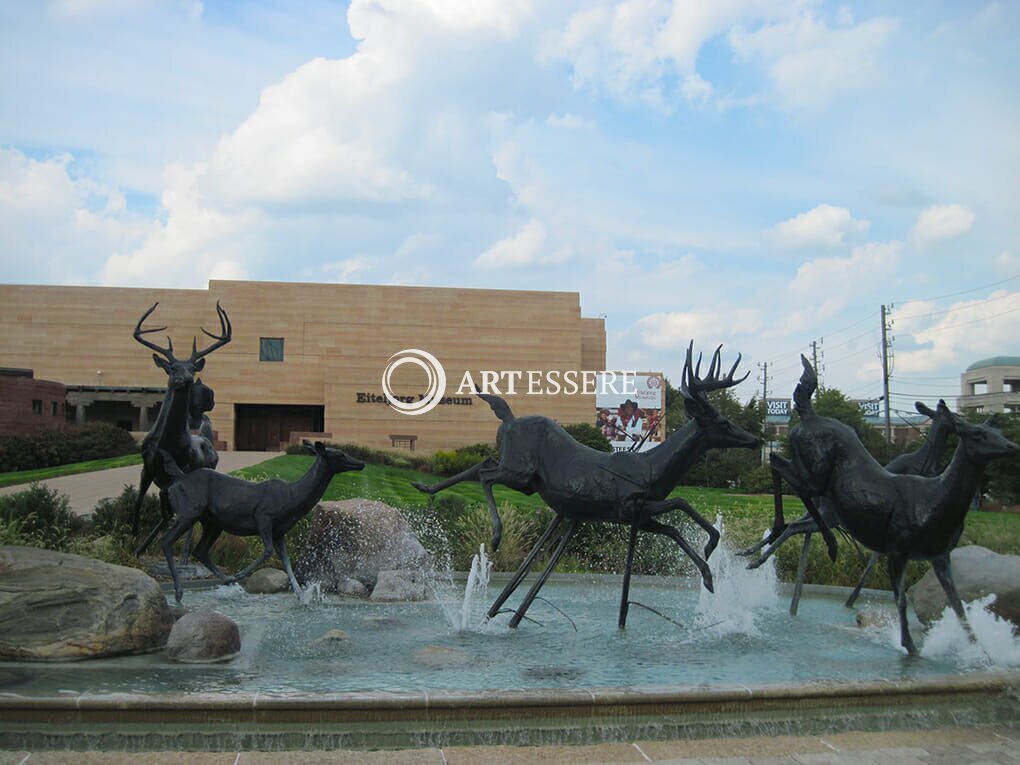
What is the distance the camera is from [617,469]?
26.8 ft

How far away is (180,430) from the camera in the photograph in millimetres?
10273

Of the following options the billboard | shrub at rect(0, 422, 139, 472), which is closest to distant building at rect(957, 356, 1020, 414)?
the billboard

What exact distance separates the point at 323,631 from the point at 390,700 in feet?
11.5

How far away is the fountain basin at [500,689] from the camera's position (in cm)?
516

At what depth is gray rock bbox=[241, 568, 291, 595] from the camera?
36.8ft

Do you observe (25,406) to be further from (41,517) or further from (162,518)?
→ (162,518)

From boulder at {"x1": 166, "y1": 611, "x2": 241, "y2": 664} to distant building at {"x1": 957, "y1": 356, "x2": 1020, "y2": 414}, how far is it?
83458 mm

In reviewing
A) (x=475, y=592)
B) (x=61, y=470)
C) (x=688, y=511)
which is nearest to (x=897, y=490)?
(x=688, y=511)

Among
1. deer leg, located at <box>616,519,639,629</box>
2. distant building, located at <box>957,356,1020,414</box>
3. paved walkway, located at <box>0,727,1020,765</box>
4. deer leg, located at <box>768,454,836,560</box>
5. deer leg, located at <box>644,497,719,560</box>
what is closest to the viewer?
paved walkway, located at <box>0,727,1020,765</box>

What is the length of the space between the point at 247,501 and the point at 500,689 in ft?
17.4

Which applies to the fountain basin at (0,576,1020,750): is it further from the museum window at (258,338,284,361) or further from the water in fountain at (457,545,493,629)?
the museum window at (258,338,284,361)

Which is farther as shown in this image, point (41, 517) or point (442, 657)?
point (41, 517)

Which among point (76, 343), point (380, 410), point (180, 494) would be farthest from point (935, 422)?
point (76, 343)

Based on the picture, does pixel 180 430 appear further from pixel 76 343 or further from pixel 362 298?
pixel 76 343
